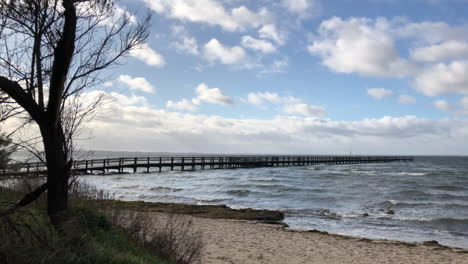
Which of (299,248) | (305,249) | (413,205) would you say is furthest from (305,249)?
(413,205)

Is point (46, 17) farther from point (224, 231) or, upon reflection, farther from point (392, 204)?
point (392, 204)

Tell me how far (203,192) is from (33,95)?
2521cm

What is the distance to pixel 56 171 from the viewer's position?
4605 millimetres

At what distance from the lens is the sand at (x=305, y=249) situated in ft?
35.3

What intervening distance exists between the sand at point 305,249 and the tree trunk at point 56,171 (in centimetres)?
540

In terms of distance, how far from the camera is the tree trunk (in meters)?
4.52

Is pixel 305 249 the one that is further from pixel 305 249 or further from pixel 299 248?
pixel 299 248

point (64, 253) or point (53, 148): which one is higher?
point (53, 148)

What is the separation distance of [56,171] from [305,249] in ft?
29.5

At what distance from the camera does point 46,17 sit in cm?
452

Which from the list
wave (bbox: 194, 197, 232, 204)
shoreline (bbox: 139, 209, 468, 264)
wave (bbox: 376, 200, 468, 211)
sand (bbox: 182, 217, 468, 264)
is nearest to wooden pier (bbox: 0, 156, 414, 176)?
wave (bbox: 194, 197, 232, 204)

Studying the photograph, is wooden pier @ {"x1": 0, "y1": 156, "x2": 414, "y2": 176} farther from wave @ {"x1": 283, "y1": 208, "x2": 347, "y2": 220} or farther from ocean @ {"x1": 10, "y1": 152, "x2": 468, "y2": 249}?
wave @ {"x1": 283, "y1": 208, "x2": 347, "y2": 220}

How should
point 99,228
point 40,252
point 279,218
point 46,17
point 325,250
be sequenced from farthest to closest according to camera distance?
point 279,218, point 325,250, point 99,228, point 46,17, point 40,252

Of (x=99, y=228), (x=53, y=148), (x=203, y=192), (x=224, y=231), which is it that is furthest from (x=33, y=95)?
(x=203, y=192)
